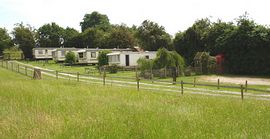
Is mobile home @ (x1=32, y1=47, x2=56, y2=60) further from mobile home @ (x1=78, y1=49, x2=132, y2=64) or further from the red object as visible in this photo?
the red object

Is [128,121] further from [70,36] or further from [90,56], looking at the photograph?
[70,36]

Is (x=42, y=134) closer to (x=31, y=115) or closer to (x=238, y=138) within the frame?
(x=31, y=115)

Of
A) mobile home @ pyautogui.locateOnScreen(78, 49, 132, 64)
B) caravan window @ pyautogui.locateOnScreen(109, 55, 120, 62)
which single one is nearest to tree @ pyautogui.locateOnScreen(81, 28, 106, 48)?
mobile home @ pyautogui.locateOnScreen(78, 49, 132, 64)

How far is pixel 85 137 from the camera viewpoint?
303 inches

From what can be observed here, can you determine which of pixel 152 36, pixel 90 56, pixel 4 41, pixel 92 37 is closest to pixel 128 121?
pixel 90 56

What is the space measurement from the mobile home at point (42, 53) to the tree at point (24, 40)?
7991 mm

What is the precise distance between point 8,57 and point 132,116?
7964 cm

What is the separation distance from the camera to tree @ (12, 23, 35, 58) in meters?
87.7

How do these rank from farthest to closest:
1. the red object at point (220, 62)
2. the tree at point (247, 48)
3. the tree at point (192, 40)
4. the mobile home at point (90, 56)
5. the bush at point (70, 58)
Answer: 1. the bush at point (70, 58)
2. the mobile home at point (90, 56)
3. the tree at point (192, 40)
4. the red object at point (220, 62)
5. the tree at point (247, 48)

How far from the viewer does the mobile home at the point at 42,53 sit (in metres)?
80.5

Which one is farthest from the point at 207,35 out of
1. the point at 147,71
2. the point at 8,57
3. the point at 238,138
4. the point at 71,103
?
the point at 8,57

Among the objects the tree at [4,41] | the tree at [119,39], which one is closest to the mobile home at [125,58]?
the tree at [119,39]

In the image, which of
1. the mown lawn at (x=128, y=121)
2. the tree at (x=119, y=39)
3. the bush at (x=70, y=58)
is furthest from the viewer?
the tree at (x=119, y=39)

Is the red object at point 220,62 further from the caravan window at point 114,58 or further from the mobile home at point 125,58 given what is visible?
the caravan window at point 114,58
